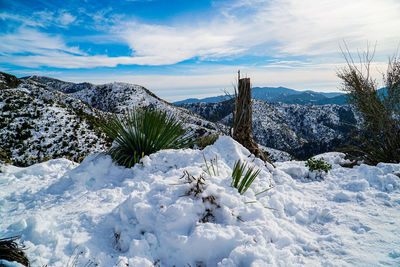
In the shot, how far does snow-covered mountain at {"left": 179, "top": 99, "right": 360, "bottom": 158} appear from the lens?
2265 inches

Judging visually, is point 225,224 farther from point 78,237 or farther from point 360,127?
point 360,127

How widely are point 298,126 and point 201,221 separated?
108483mm

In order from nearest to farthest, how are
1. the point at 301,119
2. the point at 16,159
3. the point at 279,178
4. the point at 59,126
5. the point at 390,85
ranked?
1. the point at 279,178
2. the point at 390,85
3. the point at 16,159
4. the point at 59,126
5. the point at 301,119

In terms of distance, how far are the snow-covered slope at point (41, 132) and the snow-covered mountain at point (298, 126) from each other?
4067cm

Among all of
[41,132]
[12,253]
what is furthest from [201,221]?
[41,132]

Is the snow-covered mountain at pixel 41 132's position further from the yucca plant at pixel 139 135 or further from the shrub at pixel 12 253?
the shrub at pixel 12 253

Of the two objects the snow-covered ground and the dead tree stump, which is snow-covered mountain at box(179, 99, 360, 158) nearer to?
the dead tree stump

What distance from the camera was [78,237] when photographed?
2443 mm

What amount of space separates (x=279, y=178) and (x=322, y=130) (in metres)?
102

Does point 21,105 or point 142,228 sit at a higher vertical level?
point 21,105

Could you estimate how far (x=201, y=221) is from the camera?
2.54 meters

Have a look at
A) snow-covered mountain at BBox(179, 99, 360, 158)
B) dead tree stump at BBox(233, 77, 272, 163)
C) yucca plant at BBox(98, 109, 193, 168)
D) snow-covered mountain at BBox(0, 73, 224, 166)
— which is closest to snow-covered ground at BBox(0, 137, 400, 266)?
yucca plant at BBox(98, 109, 193, 168)

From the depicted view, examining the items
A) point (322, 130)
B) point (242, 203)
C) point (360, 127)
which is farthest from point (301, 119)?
point (242, 203)

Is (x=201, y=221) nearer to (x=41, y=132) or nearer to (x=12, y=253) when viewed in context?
(x=12, y=253)
